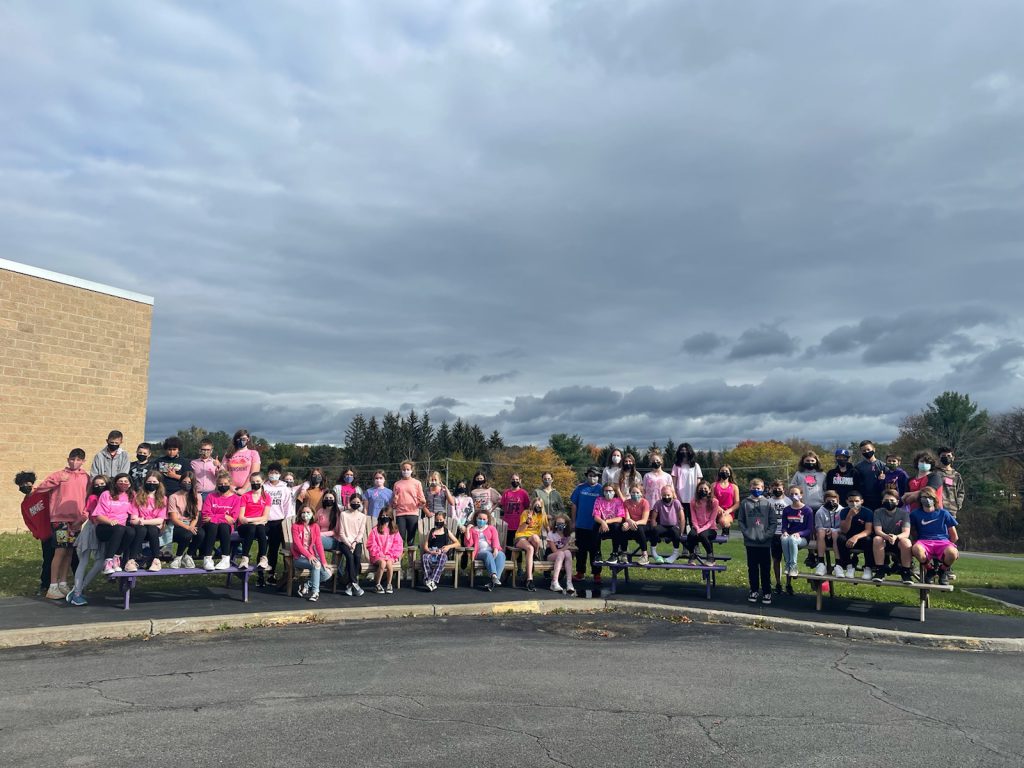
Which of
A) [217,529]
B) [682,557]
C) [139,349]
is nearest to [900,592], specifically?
[682,557]

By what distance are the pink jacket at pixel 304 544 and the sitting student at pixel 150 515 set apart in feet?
5.52

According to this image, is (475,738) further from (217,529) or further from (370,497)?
(370,497)

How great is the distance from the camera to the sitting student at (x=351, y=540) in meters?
10.9

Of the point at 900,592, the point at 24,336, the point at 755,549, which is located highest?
the point at 24,336

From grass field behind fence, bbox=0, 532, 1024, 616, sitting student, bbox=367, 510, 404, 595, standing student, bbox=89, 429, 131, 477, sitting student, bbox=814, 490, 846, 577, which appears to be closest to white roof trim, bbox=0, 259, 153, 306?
grass field behind fence, bbox=0, 532, 1024, 616

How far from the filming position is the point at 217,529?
10.5 meters

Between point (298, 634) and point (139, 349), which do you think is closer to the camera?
point (298, 634)

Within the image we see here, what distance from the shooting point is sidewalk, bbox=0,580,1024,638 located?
8.96 metres

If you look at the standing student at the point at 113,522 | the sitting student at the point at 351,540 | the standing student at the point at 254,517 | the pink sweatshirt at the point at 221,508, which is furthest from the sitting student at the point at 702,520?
the standing student at the point at 113,522

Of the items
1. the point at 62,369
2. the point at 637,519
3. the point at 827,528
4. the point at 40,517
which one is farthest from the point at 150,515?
the point at 62,369

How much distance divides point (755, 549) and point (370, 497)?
19.7ft

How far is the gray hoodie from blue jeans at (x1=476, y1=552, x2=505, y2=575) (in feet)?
11.9

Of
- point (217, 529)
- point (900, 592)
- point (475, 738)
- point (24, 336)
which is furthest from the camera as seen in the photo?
point (24, 336)

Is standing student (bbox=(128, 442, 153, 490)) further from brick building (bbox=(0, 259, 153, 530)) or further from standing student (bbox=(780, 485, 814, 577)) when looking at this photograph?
brick building (bbox=(0, 259, 153, 530))
